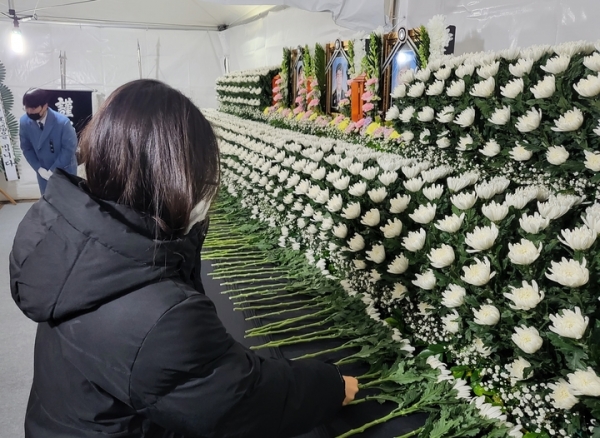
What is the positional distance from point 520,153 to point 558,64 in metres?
0.29

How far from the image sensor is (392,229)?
64.5 inches

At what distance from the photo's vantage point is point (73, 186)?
0.95m

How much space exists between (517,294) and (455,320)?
28cm

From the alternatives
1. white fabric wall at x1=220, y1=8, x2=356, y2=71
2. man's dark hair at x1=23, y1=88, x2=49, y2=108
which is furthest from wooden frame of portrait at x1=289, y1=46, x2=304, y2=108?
man's dark hair at x1=23, y1=88, x2=49, y2=108

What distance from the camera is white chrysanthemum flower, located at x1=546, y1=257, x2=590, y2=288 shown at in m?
1.01

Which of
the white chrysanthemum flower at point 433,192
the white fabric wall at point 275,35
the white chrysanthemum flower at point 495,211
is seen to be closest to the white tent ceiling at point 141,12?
the white fabric wall at point 275,35

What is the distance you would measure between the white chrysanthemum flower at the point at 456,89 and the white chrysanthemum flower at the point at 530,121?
0.37 meters

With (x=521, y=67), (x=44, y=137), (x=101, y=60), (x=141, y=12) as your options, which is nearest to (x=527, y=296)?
(x=521, y=67)

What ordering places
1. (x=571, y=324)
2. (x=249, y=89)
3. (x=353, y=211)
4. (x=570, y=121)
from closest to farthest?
(x=571, y=324)
(x=570, y=121)
(x=353, y=211)
(x=249, y=89)

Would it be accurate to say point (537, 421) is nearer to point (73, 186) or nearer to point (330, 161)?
point (73, 186)

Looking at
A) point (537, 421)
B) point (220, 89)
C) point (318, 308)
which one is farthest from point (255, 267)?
point (220, 89)

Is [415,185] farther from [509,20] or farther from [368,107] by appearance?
[509,20]

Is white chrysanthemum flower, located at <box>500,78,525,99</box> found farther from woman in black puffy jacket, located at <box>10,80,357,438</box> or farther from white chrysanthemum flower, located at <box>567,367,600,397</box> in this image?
woman in black puffy jacket, located at <box>10,80,357,438</box>

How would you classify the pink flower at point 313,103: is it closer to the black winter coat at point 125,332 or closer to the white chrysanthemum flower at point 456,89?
the white chrysanthemum flower at point 456,89
